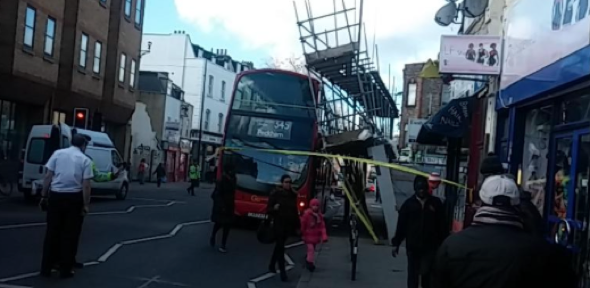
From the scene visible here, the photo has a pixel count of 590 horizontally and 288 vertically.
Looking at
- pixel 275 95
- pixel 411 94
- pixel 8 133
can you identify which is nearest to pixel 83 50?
pixel 8 133

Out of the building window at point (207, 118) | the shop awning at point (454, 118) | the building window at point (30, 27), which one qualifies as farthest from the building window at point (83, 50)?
the building window at point (207, 118)

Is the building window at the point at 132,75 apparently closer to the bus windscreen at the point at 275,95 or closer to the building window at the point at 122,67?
the building window at the point at 122,67

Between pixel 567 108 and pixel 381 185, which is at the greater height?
pixel 567 108

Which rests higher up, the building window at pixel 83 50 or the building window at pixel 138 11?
the building window at pixel 138 11

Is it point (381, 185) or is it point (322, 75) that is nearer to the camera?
point (381, 185)

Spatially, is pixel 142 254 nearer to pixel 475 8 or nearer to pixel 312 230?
pixel 312 230

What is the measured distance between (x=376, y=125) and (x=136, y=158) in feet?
101

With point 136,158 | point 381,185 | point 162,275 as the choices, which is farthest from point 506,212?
point 136,158

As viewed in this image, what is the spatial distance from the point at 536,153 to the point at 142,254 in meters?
6.72

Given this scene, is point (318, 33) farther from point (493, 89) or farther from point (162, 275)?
point (162, 275)

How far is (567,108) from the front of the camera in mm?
9031

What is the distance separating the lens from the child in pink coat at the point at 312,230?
504 inches

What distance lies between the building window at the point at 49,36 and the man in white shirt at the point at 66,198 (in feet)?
73.4

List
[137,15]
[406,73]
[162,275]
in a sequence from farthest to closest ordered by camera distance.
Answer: [406,73]
[137,15]
[162,275]
